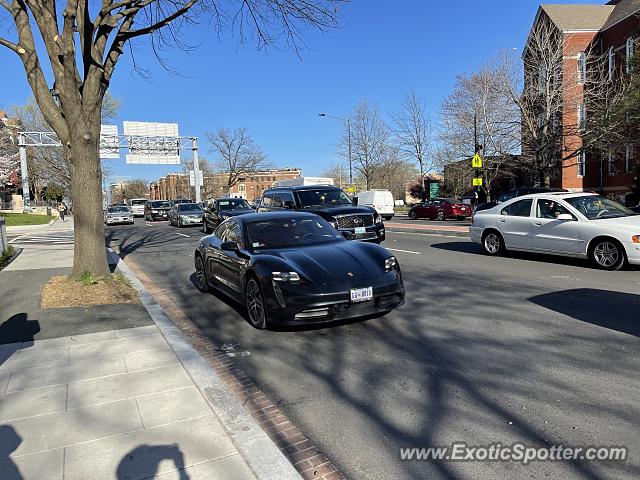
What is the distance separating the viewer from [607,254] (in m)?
9.01

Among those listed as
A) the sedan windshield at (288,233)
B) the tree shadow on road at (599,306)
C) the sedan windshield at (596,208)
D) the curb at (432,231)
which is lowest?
the tree shadow on road at (599,306)

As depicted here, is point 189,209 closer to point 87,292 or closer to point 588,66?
point 87,292

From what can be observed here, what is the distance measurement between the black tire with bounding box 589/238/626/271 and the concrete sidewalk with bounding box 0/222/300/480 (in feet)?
26.6

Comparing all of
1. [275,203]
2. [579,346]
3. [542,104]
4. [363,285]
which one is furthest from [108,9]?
[542,104]

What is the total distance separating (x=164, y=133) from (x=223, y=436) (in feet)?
156

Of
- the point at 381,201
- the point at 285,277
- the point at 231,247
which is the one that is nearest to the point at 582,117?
the point at 381,201

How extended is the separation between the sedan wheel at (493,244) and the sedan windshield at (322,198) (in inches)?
157

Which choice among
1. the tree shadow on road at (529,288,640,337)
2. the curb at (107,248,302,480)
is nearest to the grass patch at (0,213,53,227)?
the curb at (107,248,302,480)

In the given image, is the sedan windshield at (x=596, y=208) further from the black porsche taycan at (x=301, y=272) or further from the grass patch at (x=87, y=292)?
the grass patch at (x=87, y=292)

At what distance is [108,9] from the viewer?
7.97m

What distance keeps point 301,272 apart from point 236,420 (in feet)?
7.12

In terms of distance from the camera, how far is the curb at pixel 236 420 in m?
2.81

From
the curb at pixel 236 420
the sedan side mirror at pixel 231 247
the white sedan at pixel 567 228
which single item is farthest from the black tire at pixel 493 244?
the curb at pixel 236 420

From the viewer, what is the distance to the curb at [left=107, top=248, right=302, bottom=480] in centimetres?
281
